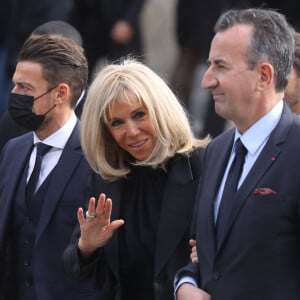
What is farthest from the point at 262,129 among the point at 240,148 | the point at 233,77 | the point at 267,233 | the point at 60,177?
the point at 60,177

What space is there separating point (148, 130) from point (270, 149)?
3.14 ft

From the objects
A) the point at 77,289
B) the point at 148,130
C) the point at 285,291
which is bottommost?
the point at 77,289

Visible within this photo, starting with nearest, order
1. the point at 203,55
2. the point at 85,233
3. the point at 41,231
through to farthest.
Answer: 1. the point at 85,233
2. the point at 41,231
3. the point at 203,55

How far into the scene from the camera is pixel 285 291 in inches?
166

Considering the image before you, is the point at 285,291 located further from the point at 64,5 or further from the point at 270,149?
the point at 64,5

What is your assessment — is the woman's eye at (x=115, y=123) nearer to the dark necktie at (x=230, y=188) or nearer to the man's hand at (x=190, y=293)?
the dark necktie at (x=230, y=188)

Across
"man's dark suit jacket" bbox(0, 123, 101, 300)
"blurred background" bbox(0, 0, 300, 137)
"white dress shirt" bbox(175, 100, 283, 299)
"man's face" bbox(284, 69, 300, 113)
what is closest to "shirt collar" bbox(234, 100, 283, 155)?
"white dress shirt" bbox(175, 100, 283, 299)

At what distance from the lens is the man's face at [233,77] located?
436 cm

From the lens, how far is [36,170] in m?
5.52

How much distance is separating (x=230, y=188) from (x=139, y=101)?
2.89 ft

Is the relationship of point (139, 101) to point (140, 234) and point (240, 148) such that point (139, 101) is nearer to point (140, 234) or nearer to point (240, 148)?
point (140, 234)

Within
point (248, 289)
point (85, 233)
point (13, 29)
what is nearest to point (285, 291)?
point (248, 289)

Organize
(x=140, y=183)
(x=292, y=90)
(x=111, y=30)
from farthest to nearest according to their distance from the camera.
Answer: (x=111, y=30)
(x=140, y=183)
(x=292, y=90)

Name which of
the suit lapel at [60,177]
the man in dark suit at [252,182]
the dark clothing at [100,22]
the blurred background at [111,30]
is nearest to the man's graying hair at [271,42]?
the man in dark suit at [252,182]
